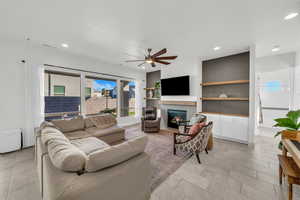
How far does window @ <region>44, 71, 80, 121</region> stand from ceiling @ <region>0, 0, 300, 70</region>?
1049mm

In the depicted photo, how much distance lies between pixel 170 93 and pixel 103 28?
3.36 m

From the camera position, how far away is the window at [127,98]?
5.81 m

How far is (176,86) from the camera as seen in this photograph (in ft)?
15.9

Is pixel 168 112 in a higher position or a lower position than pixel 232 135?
higher

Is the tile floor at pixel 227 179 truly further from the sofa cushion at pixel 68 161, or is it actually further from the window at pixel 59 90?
the window at pixel 59 90

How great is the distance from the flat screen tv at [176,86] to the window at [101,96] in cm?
222

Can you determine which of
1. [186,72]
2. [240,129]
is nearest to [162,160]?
[240,129]

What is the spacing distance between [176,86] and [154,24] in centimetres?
286

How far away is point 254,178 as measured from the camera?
200 centimetres

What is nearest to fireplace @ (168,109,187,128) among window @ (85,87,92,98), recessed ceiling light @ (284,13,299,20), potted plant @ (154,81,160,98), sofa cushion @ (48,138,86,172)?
potted plant @ (154,81,160,98)

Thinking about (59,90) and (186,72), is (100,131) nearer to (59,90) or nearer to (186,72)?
(59,90)

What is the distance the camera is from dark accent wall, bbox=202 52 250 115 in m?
3.72

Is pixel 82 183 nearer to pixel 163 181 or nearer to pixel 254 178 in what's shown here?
pixel 163 181

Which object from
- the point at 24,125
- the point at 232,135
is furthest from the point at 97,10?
the point at 232,135
